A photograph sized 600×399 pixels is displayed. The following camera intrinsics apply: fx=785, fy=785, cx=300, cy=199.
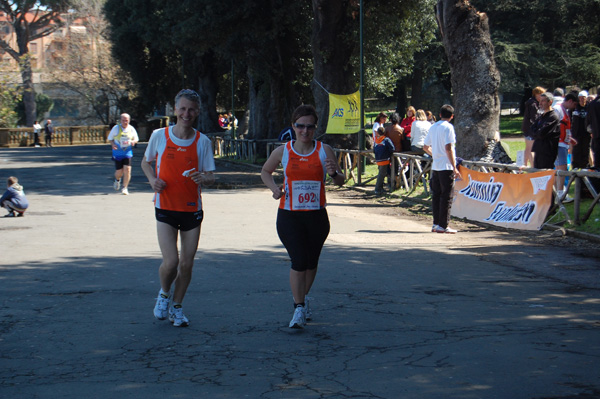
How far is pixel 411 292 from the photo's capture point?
7875 mm

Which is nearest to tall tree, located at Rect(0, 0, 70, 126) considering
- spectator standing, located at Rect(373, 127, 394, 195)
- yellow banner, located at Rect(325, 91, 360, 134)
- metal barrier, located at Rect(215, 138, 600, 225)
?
metal barrier, located at Rect(215, 138, 600, 225)

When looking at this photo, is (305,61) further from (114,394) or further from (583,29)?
(114,394)

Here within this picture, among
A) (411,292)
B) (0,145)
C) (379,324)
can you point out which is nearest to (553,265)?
(411,292)

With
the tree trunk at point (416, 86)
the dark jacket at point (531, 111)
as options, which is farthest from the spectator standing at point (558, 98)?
the tree trunk at point (416, 86)

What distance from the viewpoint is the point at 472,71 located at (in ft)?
53.8

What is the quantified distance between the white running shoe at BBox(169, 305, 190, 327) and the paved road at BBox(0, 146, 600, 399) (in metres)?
0.09

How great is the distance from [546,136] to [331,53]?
12.1 m

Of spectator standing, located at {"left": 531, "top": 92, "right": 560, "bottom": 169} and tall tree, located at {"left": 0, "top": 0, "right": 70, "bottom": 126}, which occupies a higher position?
tall tree, located at {"left": 0, "top": 0, "right": 70, "bottom": 126}

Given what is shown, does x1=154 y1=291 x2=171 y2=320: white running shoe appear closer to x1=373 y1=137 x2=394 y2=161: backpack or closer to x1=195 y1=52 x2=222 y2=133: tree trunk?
x1=373 y1=137 x2=394 y2=161: backpack

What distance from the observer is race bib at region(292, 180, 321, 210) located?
6441 mm

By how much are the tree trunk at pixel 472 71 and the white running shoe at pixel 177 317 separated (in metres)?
11.2

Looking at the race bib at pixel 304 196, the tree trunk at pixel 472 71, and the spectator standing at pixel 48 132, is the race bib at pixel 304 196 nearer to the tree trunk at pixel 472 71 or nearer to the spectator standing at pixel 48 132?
the tree trunk at pixel 472 71

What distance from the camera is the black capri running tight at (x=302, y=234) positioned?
644cm

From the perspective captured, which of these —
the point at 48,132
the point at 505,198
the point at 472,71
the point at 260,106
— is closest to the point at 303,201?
the point at 505,198
